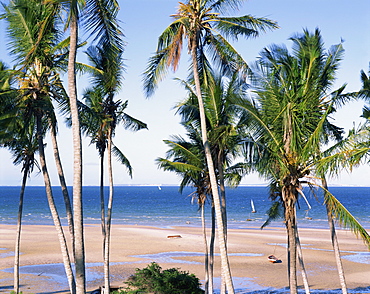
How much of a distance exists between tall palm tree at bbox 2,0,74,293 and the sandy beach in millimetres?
9805

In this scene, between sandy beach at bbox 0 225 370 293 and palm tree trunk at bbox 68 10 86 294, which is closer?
palm tree trunk at bbox 68 10 86 294

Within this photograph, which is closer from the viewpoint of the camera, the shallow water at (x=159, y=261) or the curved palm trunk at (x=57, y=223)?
the curved palm trunk at (x=57, y=223)

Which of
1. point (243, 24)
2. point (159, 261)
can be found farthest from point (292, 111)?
point (159, 261)

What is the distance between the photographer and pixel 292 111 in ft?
42.2

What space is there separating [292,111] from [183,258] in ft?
59.5

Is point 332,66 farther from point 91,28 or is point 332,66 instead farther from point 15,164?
point 15,164

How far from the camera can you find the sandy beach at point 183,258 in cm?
2128

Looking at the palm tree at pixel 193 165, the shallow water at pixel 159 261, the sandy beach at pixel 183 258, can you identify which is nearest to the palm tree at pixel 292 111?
the palm tree at pixel 193 165

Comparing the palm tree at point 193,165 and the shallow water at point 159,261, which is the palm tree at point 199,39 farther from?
the shallow water at point 159,261

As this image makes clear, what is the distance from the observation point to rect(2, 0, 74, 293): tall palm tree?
11.7 m

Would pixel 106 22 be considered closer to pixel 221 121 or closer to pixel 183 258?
pixel 221 121

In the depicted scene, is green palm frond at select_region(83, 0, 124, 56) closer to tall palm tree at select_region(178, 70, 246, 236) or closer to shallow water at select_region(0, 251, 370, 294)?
tall palm tree at select_region(178, 70, 246, 236)

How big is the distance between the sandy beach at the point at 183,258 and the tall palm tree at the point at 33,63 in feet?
32.2

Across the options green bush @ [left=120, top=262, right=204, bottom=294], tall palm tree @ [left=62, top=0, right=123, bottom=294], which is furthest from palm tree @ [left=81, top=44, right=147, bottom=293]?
→ tall palm tree @ [left=62, top=0, right=123, bottom=294]
